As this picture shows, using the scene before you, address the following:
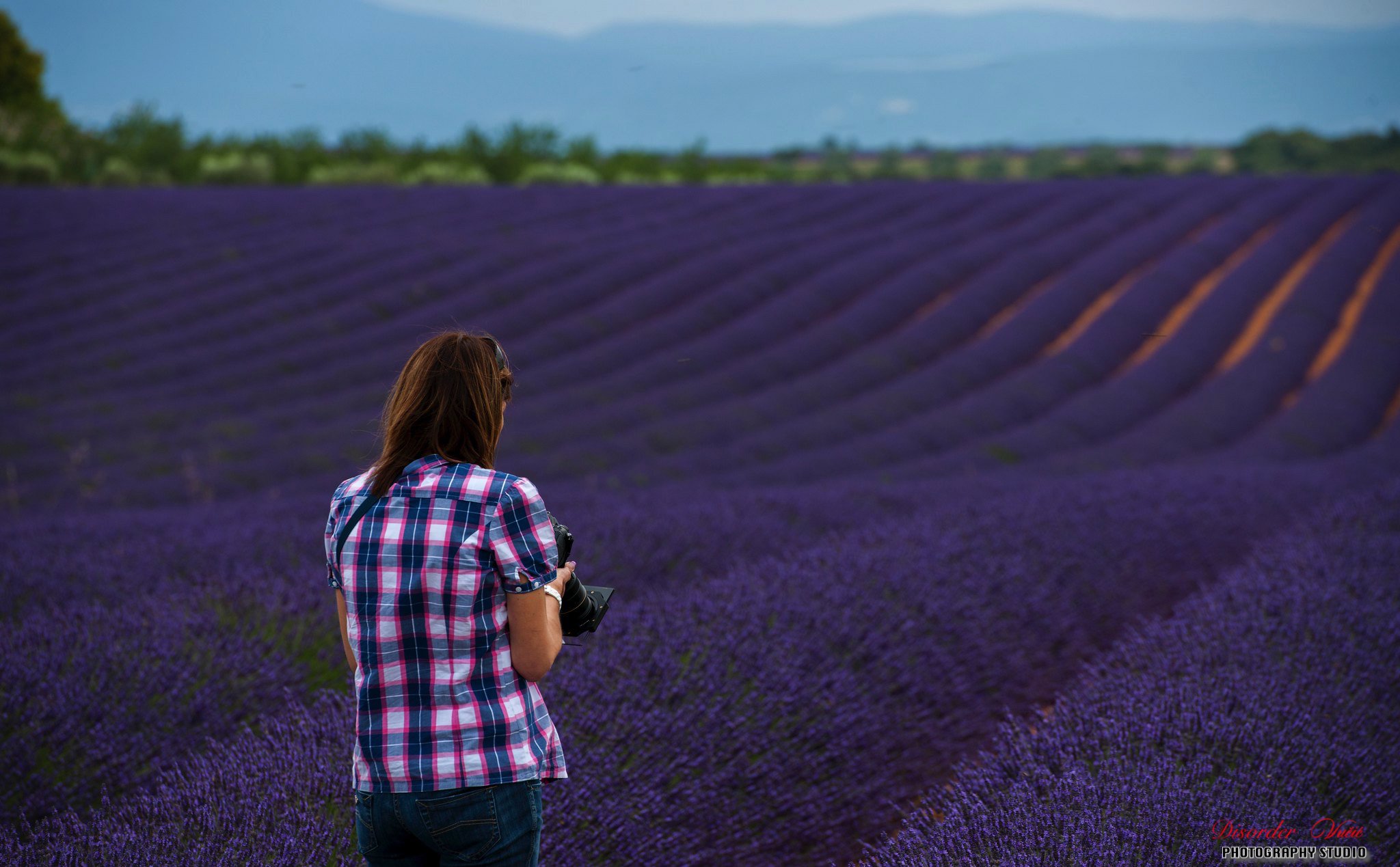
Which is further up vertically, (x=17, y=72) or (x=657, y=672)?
(x=17, y=72)

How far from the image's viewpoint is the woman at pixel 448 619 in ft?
4.22

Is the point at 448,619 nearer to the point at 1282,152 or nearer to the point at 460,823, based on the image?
the point at 460,823

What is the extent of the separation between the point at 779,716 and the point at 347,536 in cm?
135

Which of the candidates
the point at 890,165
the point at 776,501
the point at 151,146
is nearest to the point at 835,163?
the point at 890,165

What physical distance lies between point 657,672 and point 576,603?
3.62 feet

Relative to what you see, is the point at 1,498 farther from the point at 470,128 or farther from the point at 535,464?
the point at 470,128

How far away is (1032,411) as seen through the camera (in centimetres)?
855

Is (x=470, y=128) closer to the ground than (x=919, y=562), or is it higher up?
higher up

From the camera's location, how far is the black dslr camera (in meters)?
1.39

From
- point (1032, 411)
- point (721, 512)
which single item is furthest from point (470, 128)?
point (721, 512)

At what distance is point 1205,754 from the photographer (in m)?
1.89

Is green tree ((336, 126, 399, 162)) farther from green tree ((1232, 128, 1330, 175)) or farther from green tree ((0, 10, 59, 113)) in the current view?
green tree ((1232, 128, 1330, 175))

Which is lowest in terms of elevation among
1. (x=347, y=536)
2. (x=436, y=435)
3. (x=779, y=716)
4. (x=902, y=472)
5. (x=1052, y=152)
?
(x=902, y=472)

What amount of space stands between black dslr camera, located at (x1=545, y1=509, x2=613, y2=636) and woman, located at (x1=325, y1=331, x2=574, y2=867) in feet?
0.10
